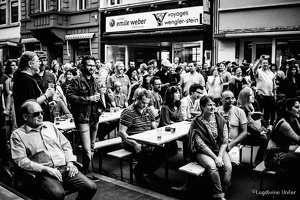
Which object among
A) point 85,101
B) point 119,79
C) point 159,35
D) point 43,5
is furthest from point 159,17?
point 85,101

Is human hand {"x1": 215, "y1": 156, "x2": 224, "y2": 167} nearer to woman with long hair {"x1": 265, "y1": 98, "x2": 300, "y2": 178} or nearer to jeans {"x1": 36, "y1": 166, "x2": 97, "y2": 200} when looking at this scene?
woman with long hair {"x1": 265, "y1": 98, "x2": 300, "y2": 178}

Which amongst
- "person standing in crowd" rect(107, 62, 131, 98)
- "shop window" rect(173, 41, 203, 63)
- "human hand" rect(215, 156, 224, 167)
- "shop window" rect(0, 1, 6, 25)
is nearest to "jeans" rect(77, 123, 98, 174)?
"human hand" rect(215, 156, 224, 167)

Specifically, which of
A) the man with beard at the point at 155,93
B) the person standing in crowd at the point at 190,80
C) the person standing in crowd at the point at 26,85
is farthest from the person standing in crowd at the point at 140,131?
the person standing in crowd at the point at 190,80

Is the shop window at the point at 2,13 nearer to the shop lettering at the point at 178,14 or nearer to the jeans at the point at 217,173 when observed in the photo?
the shop lettering at the point at 178,14

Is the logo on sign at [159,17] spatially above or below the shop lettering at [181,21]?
above

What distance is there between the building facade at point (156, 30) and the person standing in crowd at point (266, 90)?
5350 millimetres

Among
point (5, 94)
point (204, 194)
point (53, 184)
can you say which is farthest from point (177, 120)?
point (5, 94)

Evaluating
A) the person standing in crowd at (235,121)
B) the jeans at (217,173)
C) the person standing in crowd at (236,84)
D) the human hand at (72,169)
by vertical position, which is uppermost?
the person standing in crowd at (236,84)

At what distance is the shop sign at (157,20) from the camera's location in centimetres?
1450

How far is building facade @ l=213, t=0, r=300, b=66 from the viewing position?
12.1 m

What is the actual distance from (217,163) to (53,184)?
7.02 feet

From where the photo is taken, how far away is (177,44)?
51.4 feet

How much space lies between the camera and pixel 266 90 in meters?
8.98

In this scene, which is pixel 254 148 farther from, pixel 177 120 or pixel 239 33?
pixel 239 33
